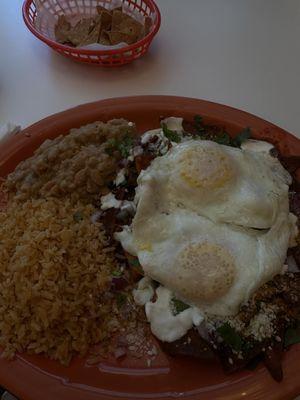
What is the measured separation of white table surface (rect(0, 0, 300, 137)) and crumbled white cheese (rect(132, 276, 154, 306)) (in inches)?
36.0

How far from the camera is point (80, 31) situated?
6.88 feet

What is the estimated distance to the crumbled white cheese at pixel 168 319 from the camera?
1.35 metres

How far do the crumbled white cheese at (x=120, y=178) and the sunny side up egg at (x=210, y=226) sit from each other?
97mm

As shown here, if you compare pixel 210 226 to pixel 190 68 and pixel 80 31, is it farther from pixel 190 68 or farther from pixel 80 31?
pixel 80 31

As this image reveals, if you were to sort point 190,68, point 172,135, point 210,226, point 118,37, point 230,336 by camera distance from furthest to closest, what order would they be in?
point 190,68
point 118,37
point 172,135
point 210,226
point 230,336

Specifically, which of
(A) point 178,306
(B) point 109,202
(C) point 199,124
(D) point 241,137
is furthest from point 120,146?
(A) point 178,306

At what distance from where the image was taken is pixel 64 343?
1390 millimetres

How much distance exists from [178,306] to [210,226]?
0.26 meters

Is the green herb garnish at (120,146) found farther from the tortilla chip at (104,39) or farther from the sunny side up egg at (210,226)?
the tortilla chip at (104,39)

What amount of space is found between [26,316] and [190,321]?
1.59ft

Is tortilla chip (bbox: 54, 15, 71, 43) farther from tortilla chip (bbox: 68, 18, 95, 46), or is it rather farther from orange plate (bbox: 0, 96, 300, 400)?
orange plate (bbox: 0, 96, 300, 400)

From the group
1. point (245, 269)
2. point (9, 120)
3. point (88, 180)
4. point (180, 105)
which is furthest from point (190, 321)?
point (9, 120)

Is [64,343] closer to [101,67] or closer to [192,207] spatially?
[192,207]

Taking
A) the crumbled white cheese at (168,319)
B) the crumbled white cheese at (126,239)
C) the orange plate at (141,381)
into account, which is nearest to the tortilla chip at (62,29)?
the crumbled white cheese at (126,239)
